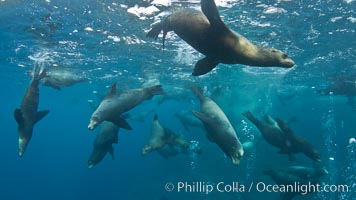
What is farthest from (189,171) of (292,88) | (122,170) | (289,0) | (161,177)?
(122,170)

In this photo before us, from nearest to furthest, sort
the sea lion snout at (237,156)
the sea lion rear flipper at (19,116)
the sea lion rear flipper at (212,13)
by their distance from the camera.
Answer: the sea lion rear flipper at (212,13) < the sea lion snout at (237,156) < the sea lion rear flipper at (19,116)

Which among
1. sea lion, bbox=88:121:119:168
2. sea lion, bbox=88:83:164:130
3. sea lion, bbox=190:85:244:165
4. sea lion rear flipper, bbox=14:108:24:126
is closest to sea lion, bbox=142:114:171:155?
sea lion, bbox=88:121:119:168

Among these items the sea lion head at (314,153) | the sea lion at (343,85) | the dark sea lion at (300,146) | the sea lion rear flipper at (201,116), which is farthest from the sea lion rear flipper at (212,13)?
the sea lion at (343,85)

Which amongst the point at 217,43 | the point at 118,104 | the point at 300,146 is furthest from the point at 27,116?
the point at 300,146

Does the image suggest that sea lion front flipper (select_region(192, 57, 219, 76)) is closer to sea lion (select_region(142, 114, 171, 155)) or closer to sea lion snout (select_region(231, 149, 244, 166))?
sea lion snout (select_region(231, 149, 244, 166))

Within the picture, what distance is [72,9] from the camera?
12781mm

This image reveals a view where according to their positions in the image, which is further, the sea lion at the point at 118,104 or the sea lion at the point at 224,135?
the sea lion at the point at 118,104

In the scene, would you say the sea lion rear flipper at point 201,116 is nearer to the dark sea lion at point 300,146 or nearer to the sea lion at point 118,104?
the sea lion at point 118,104

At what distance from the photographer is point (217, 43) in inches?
156

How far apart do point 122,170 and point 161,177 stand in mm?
23405

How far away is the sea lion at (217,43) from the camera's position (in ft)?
12.5

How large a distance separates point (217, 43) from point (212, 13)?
44 centimetres

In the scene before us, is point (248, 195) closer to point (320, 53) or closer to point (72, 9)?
point (320, 53)

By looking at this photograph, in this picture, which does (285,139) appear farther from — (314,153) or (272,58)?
(272,58)
